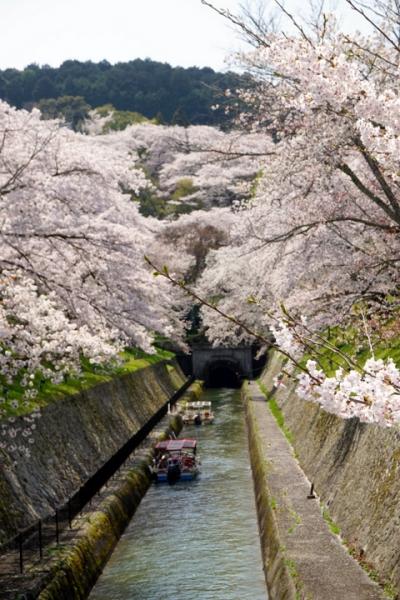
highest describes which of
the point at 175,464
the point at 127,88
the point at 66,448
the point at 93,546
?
the point at 127,88

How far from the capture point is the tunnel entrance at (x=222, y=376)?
70519 mm

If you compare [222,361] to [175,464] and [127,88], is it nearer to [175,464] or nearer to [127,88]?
[175,464]

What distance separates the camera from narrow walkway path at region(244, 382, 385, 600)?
12523 millimetres

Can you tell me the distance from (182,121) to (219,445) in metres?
96.5

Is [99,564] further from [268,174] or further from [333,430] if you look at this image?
[268,174]

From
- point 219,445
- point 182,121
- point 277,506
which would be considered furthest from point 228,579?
point 182,121

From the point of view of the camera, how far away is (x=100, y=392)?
2961 cm

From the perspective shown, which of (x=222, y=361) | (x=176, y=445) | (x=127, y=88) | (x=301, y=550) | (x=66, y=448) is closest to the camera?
(x=301, y=550)

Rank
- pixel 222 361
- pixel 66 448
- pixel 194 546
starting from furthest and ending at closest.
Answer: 1. pixel 222 361
2. pixel 66 448
3. pixel 194 546

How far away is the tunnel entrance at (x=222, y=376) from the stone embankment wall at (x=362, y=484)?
155ft

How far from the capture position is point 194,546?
1966 cm

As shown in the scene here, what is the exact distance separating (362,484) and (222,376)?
59667mm

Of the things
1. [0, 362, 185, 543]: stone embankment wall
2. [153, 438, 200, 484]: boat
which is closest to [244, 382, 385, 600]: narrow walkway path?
[153, 438, 200, 484]: boat

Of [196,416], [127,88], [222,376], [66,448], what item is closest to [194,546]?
[66,448]
